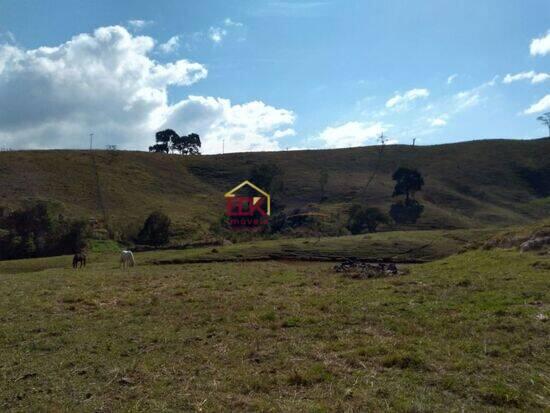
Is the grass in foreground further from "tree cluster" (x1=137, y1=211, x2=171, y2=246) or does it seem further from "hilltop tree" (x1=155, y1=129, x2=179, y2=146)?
"hilltop tree" (x1=155, y1=129, x2=179, y2=146)

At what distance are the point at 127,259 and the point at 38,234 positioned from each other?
23680 millimetres

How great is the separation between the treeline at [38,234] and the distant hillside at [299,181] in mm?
8779

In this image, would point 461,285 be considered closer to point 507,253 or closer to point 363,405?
point 507,253

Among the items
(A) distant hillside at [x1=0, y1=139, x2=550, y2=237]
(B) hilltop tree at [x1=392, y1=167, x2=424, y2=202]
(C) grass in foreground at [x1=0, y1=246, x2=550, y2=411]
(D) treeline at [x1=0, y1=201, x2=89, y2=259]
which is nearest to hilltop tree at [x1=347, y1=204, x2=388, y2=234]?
(A) distant hillside at [x1=0, y1=139, x2=550, y2=237]

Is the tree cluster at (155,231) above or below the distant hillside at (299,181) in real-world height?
below

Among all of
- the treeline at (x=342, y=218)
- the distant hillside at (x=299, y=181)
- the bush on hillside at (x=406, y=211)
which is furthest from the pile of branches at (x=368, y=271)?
the bush on hillside at (x=406, y=211)

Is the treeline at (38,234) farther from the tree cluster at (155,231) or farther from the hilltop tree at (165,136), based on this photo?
the hilltop tree at (165,136)

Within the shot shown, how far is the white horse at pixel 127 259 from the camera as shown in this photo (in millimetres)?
37000

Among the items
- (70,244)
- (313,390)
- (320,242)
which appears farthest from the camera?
(70,244)

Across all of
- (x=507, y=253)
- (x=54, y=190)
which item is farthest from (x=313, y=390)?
(x=54, y=190)

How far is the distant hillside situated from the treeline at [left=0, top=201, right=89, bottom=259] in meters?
8.78

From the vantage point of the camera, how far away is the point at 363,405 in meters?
7.71

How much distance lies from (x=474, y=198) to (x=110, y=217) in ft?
205

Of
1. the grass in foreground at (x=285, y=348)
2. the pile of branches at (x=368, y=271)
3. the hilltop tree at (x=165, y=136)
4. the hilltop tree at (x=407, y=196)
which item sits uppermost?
the hilltop tree at (x=165, y=136)
